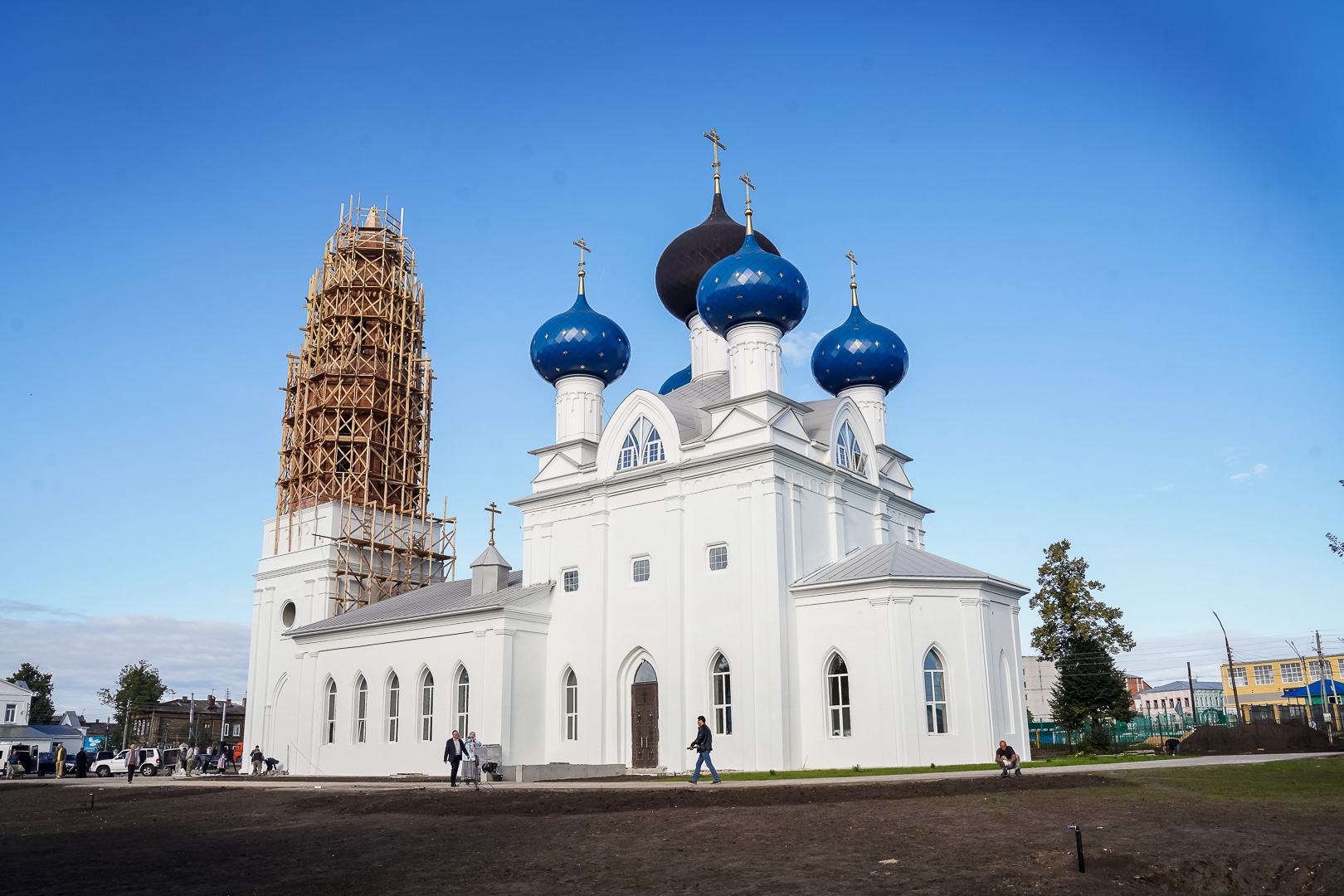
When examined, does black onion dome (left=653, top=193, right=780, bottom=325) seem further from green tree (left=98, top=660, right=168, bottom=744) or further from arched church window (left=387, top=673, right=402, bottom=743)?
green tree (left=98, top=660, right=168, bottom=744)

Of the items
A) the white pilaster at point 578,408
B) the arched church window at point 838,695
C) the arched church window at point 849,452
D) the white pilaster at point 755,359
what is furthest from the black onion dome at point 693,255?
the arched church window at point 838,695

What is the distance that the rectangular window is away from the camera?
23109mm

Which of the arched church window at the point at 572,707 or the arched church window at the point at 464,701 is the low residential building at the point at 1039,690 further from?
the arched church window at the point at 464,701

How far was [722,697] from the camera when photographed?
73.7 feet

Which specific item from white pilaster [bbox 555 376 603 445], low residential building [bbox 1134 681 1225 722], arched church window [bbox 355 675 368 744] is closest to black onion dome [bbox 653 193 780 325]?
white pilaster [bbox 555 376 603 445]

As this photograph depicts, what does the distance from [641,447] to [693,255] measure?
292 inches

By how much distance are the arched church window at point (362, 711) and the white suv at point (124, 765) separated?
49.1 ft

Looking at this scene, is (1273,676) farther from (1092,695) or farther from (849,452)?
(849,452)

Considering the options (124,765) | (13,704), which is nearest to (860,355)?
(124,765)

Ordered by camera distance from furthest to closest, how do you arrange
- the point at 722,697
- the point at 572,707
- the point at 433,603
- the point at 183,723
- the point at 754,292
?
the point at 183,723, the point at 433,603, the point at 572,707, the point at 754,292, the point at 722,697

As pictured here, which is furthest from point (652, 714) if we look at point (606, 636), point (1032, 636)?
point (1032, 636)

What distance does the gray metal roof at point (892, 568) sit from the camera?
21.4 m

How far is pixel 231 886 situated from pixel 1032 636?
2791cm

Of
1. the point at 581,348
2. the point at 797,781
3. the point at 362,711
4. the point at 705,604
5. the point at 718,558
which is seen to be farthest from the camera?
the point at 362,711
